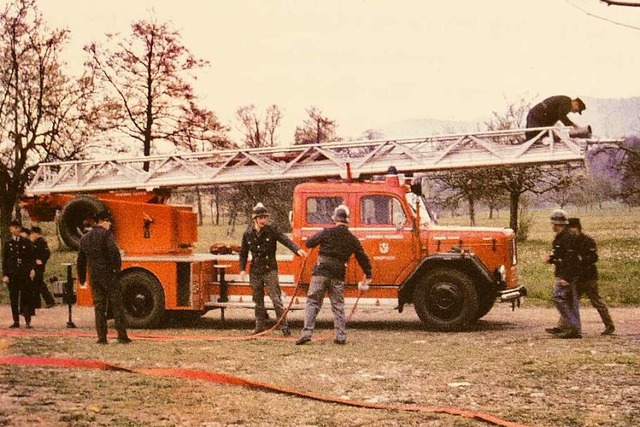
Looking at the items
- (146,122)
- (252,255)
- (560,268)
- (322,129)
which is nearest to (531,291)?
(560,268)

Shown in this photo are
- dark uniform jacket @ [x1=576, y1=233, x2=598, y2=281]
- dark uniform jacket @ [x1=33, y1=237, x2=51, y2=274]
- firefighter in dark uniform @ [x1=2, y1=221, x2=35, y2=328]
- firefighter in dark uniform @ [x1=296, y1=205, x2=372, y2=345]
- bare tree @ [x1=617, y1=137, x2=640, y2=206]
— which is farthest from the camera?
bare tree @ [x1=617, y1=137, x2=640, y2=206]

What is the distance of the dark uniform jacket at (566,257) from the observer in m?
11.1

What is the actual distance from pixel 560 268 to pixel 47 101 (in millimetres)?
14826

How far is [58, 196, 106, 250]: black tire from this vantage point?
44.2ft

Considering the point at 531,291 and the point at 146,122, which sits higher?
the point at 146,122

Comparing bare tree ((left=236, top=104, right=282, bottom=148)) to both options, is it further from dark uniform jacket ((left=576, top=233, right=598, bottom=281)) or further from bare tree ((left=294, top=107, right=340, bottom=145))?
dark uniform jacket ((left=576, top=233, right=598, bottom=281))

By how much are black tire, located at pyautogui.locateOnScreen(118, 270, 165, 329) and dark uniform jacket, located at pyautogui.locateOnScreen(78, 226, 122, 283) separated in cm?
204

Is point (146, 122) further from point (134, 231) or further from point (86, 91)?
point (134, 231)

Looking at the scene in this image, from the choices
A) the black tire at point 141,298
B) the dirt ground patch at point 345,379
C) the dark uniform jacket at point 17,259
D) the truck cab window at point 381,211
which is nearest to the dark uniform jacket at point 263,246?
the dirt ground patch at point 345,379

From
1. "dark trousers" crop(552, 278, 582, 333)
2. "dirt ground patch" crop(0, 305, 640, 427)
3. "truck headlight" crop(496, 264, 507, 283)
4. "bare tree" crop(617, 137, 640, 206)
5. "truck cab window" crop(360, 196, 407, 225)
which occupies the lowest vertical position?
"dirt ground patch" crop(0, 305, 640, 427)

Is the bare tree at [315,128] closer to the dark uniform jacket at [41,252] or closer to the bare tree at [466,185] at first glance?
the bare tree at [466,185]

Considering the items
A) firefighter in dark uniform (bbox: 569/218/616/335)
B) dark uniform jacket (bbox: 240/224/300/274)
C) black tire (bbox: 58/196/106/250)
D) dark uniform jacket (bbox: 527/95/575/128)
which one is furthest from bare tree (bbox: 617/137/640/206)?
black tire (bbox: 58/196/106/250)

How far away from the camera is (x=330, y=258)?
10.9 m

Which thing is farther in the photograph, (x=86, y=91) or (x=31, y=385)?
(x=86, y=91)
